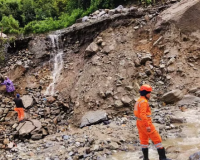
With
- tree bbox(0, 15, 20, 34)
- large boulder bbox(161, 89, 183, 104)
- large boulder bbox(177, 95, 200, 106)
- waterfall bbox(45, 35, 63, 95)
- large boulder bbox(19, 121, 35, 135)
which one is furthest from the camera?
tree bbox(0, 15, 20, 34)

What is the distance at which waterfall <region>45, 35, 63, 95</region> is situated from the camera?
11100mm

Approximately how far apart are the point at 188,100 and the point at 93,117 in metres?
3.74

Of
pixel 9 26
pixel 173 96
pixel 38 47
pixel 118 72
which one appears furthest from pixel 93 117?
pixel 9 26

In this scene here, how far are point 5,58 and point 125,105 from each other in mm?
8729

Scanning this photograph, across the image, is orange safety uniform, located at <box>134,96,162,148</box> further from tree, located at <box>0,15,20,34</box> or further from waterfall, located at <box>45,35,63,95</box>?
tree, located at <box>0,15,20,34</box>

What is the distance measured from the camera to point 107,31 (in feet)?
37.6

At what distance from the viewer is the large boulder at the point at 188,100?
307 inches

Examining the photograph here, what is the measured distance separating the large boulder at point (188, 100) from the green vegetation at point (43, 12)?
11.5 metres

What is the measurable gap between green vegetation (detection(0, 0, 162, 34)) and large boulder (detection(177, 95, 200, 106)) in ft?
37.8

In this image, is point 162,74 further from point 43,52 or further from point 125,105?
point 43,52

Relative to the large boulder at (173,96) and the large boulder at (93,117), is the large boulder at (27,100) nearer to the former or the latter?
the large boulder at (93,117)

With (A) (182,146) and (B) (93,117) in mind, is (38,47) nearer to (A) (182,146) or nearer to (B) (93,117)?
(B) (93,117)

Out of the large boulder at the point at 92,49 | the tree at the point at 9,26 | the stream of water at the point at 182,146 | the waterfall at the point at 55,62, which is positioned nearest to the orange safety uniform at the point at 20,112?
the waterfall at the point at 55,62

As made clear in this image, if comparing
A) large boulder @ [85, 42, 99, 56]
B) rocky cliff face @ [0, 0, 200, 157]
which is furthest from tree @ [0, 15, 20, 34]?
large boulder @ [85, 42, 99, 56]
